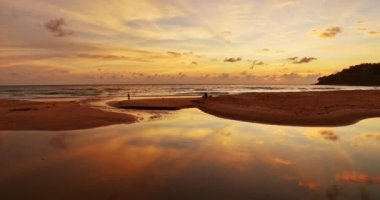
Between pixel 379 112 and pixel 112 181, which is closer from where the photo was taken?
pixel 112 181

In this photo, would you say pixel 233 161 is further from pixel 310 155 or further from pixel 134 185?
pixel 134 185

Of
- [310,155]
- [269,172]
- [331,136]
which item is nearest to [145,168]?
[269,172]

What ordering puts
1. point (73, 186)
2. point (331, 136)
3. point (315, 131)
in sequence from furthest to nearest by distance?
1. point (315, 131)
2. point (331, 136)
3. point (73, 186)

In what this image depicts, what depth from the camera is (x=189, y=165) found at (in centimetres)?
1170

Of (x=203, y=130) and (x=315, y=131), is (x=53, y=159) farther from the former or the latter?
(x=315, y=131)

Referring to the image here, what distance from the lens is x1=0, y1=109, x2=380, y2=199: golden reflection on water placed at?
882cm

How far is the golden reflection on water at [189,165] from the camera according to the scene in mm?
8820

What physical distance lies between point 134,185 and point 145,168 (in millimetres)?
1917

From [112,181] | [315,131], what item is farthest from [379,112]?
[112,181]

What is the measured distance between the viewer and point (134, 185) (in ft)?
30.5

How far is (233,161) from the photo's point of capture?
12.4 metres

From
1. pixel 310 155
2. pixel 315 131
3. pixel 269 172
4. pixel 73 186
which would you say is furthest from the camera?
pixel 315 131

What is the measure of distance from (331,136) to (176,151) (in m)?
9.89

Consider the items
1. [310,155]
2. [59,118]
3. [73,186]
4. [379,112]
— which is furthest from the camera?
[379,112]
